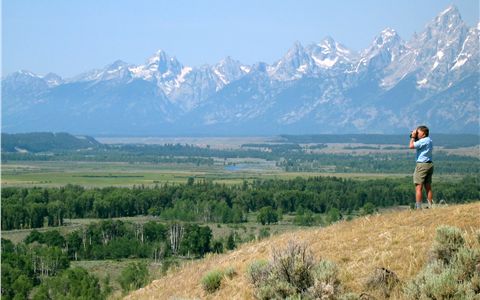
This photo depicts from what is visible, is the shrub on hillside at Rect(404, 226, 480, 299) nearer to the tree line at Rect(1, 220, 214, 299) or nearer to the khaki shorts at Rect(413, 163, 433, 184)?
the khaki shorts at Rect(413, 163, 433, 184)

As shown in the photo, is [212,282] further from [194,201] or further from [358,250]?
[194,201]

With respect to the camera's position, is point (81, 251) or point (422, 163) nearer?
point (422, 163)

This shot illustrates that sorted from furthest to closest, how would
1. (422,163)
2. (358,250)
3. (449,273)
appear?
(422,163), (358,250), (449,273)

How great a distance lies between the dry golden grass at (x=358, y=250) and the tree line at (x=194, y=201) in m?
72.5

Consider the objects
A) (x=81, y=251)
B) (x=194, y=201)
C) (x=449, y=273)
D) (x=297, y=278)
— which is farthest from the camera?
(x=194, y=201)

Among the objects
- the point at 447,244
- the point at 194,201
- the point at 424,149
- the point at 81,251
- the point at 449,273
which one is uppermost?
the point at 424,149

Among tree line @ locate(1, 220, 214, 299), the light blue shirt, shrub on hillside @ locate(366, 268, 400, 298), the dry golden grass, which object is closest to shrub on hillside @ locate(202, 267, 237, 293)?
the dry golden grass

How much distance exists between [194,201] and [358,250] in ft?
307

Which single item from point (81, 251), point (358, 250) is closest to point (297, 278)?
point (358, 250)

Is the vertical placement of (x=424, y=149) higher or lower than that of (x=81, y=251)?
higher

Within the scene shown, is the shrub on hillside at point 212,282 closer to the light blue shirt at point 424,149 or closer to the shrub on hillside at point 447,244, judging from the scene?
the shrub on hillside at point 447,244

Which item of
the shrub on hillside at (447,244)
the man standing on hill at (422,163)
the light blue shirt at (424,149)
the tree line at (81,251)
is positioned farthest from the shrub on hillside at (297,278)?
the tree line at (81,251)

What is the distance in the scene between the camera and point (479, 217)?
15312mm

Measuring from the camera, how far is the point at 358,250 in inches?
599
